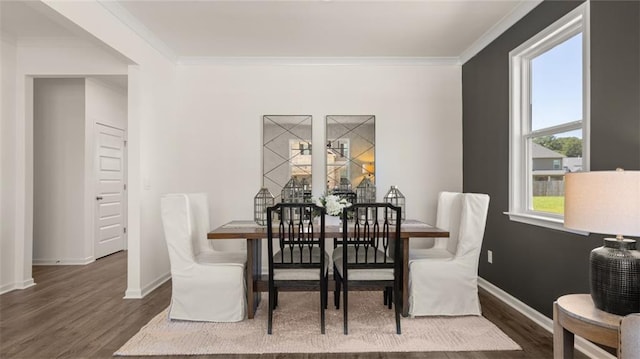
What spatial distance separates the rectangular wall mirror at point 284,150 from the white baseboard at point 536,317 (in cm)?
223

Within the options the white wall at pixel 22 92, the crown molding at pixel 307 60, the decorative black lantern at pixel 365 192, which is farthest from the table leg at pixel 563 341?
the white wall at pixel 22 92

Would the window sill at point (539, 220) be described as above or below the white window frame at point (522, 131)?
below

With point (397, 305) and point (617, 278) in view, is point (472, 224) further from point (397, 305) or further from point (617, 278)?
point (617, 278)

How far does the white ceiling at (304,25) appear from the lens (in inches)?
118

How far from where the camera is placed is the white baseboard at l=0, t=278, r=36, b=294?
3554mm

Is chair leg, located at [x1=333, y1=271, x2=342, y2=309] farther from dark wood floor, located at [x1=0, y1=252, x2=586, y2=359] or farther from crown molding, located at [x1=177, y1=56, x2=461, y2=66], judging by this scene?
crown molding, located at [x1=177, y1=56, x2=461, y2=66]

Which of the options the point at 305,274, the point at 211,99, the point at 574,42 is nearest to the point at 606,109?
the point at 574,42

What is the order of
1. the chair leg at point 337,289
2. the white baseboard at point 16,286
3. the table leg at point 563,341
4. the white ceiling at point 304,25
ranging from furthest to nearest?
the white baseboard at point 16,286 < the white ceiling at point 304,25 < the chair leg at point 337,289 < the table leg at point 563,341

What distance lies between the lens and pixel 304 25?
11.0ft

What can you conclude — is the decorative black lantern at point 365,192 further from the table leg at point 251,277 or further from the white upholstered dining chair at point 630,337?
the white upholstered dining chair at point 630,337

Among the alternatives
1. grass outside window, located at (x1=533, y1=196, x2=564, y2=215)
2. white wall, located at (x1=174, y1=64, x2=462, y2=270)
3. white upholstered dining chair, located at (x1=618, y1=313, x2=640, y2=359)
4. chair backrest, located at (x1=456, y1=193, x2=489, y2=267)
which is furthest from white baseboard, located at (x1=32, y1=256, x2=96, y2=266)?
white upholstered dining chair, located at (x1=618, y1=313, x2=640, y2=359)

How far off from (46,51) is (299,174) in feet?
10.0

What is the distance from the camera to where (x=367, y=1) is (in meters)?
2.93

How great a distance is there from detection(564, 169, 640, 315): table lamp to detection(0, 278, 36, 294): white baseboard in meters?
4.90
